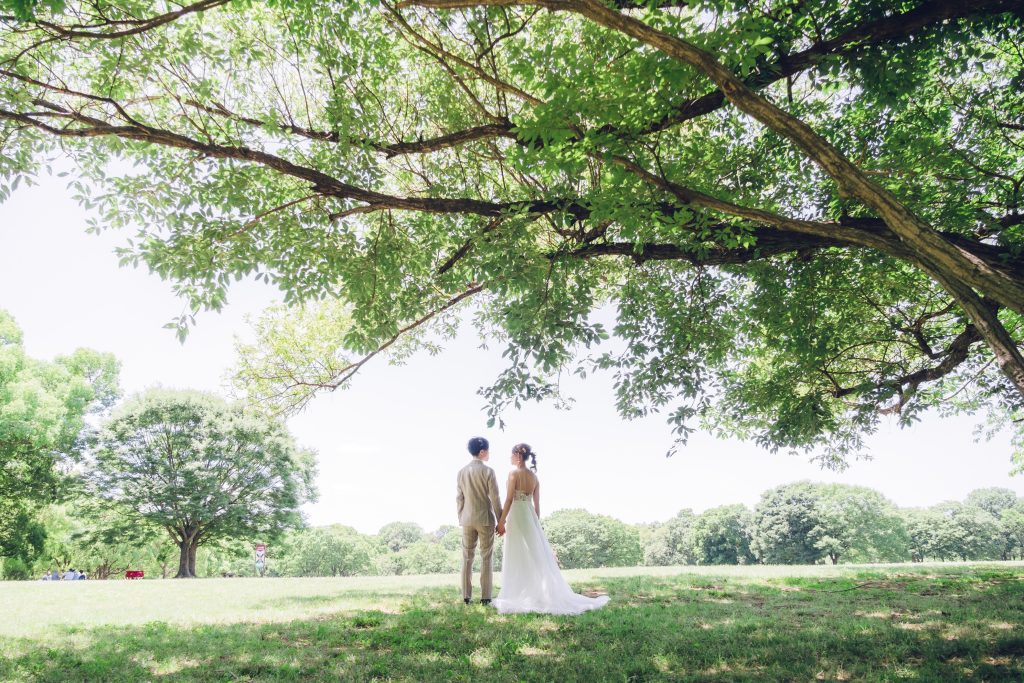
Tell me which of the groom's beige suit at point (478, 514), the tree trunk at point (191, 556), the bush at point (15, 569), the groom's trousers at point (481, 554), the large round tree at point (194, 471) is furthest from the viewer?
the bush at point (15, 569)

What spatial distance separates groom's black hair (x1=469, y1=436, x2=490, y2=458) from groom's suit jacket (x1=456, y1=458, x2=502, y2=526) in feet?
0.47

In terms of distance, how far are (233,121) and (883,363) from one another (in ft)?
45.7

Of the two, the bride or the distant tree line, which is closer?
the bride

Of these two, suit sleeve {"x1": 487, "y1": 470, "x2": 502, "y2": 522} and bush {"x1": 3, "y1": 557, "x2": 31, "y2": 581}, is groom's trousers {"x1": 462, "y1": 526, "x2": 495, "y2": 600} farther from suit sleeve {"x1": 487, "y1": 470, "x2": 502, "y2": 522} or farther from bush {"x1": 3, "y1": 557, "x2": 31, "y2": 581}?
bush {"x1": 3, "y1": 557, "x2": 31, "y2": 581}

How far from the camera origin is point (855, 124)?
8938 mm

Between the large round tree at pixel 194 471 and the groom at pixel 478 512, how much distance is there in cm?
2377

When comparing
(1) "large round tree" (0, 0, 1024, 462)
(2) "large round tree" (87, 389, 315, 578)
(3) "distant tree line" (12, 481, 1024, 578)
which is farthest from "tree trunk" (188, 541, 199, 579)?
(1) "large round tree" (0, 0, 1024, 462)

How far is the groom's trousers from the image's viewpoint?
865 cm

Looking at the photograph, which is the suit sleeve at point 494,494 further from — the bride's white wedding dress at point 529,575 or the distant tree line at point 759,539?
the distant tree line at point 759,539

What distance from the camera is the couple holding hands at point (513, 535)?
844cm

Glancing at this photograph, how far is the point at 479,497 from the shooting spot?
8852 mm

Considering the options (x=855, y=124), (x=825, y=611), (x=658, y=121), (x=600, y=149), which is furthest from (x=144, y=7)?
(x=825, y=611)

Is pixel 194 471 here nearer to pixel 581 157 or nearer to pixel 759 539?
pixel 581 157

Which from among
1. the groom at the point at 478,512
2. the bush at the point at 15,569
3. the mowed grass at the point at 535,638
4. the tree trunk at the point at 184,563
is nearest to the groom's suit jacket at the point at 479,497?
the groom at the point at 478,512
